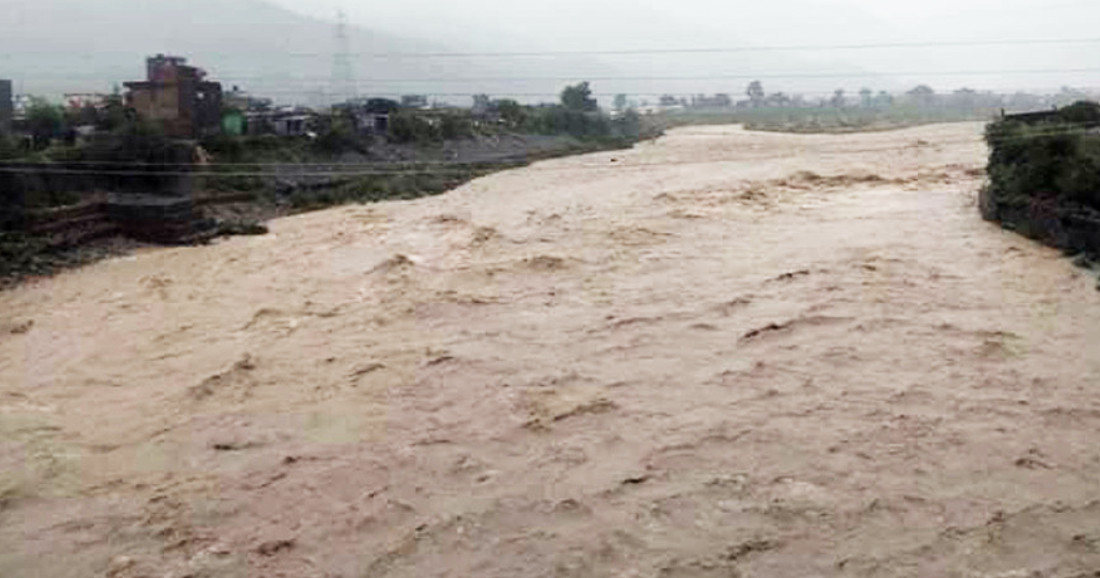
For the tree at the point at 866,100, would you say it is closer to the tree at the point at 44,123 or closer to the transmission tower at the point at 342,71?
the transmission tower at the point at 342,71

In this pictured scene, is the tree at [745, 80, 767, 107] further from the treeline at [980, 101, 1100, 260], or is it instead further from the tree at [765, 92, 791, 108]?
the treeline at [980, 101, 1100, 260]

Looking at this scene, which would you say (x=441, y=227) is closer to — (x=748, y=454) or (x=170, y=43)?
(x=748, y=454)

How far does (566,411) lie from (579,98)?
34.2m

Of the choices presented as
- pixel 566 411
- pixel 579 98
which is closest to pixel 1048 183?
pixel 566 411

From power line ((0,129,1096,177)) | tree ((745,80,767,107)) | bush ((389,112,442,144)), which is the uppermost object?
tree ((745,80,767,107))

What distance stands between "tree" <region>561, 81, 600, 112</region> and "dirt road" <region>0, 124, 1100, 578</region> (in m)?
25.7

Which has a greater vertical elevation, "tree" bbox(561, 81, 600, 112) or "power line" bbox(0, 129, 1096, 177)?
"tree" bbox(561, 81, 600, 112)

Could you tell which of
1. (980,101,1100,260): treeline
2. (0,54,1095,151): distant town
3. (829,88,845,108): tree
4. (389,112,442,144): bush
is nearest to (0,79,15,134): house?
(0,54,1095,151): distant town

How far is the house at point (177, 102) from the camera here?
22.8 m

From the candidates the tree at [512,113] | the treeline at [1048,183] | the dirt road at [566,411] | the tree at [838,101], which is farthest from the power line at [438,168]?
the tree at [838,101]

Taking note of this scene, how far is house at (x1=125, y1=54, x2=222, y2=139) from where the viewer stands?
22.8 meters

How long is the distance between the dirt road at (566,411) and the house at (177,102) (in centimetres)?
789

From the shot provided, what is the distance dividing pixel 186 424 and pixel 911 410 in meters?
5.70

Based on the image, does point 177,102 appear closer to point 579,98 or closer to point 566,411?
point 566,411
